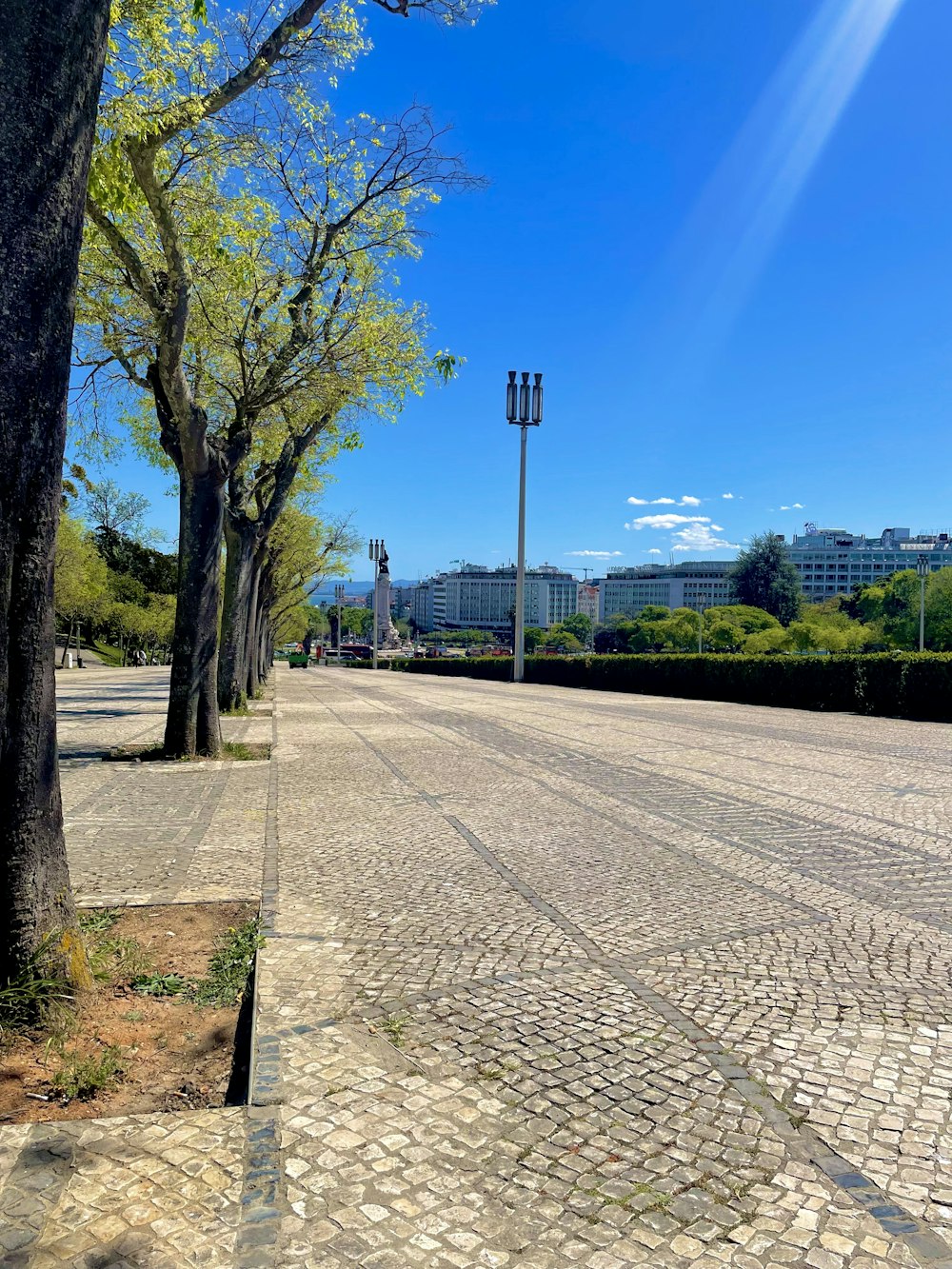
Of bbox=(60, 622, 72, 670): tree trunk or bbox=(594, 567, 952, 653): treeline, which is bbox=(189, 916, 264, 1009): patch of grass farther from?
bbox=(60, 622, 72, 670): tree trunk

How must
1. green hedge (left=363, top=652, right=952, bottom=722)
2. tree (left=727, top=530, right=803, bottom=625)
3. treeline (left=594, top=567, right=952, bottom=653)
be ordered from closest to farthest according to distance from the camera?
green hedge (left=363, top=652, right=952, bottom=722) → treeline (left=594, top=567, right=952, bottom=653) → tree (left=727, top=530, right=803, bottom=625)

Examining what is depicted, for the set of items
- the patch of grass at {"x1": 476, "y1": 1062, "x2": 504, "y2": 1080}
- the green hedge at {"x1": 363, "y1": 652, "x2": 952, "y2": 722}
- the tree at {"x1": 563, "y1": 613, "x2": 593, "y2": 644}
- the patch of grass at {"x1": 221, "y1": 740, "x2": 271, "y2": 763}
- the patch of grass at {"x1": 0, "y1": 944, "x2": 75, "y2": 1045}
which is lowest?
the patch of grass at {"x1": 221, "y1": 740, "x2": 271, "y2": 763}

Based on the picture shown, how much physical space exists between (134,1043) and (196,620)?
8149mm

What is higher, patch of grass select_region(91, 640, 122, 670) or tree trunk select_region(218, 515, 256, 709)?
tree trunk select_region(218, 515, 256, 709)

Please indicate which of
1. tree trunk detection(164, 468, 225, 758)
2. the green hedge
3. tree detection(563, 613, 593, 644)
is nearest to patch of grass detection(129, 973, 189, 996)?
tree trunk detection(164, 468, 225, 758)

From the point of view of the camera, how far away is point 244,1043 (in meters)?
3.21

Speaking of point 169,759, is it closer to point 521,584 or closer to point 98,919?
point 98,919

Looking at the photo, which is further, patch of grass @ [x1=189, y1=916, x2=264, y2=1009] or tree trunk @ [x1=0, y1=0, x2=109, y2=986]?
patch of grass @ [x1=189, y1=916, x2=264, y2=1009]

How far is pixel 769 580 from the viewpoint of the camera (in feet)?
281

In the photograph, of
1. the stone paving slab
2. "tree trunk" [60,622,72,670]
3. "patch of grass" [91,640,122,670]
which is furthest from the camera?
"patch of grass" [91,640,122,670]

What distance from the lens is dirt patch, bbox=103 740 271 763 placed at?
10.9m

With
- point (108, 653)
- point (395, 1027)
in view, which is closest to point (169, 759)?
point (395, 1027)

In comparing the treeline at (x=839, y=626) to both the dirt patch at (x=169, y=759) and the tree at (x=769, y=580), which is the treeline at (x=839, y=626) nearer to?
the tree at (x=769, y=580)

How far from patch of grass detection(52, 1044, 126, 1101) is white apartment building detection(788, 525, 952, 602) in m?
171
